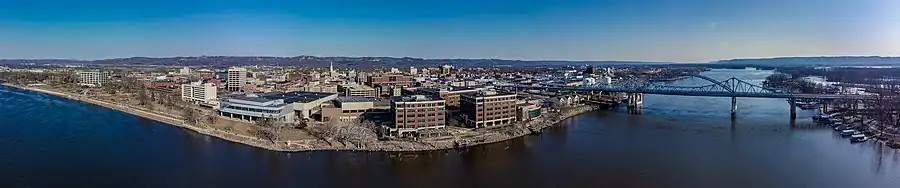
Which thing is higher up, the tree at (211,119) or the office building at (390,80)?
the office building at (390,80)

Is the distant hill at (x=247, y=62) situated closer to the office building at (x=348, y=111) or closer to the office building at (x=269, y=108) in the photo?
the office building at (x=269, y=108)

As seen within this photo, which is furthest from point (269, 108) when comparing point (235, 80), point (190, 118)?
point (235, 80)

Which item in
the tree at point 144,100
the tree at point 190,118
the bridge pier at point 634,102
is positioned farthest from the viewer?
the bridge pier at point 634,102

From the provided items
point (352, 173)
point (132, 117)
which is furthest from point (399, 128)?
point (132, 117)

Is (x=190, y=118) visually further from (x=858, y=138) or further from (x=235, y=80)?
(x=858, y=138)

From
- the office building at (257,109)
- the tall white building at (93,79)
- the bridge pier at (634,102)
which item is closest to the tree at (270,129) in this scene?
the office building at (257,109)

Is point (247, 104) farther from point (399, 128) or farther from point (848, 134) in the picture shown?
point (848, 134)

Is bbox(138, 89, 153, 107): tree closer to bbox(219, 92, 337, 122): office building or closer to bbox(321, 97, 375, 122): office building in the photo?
bbox(219, 92, 337, 122): office building
